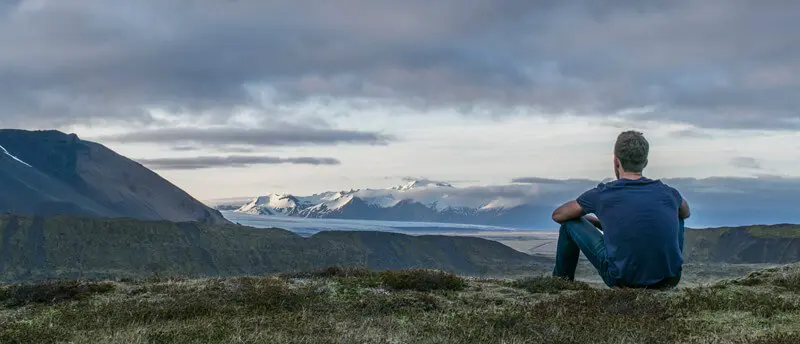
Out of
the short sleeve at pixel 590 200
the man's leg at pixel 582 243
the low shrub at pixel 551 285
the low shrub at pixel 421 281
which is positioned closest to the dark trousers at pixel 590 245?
the man's leg at pixel 582 243

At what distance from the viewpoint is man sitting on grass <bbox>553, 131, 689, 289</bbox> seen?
410 inches

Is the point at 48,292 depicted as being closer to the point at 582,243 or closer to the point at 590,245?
the point at 582,243

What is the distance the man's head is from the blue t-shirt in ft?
0.75

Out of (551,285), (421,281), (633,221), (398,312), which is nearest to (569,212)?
(633,221)

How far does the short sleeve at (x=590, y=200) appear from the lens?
10.9m

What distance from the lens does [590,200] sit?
1094 cm

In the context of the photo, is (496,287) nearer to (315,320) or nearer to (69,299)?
(315,320)

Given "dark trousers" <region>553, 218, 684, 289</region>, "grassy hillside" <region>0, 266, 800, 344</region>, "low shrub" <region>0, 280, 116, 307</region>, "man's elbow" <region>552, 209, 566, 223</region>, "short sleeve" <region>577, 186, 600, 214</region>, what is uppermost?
"short sleeve" <region>577, 186, 600, 214</region>

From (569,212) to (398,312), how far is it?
3207mm

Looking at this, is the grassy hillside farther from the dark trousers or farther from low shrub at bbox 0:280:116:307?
the dark trousers

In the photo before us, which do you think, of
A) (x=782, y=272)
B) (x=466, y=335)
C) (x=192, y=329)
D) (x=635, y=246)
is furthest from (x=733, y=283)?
(x=192, y=329)

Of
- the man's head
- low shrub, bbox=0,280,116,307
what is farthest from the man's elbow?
low shrub, bbox=0,280,116,307

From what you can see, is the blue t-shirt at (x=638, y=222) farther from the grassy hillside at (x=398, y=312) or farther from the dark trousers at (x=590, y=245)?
the grassy hillside at (x=398, y=312)

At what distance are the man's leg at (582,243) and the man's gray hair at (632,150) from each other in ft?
4.41
